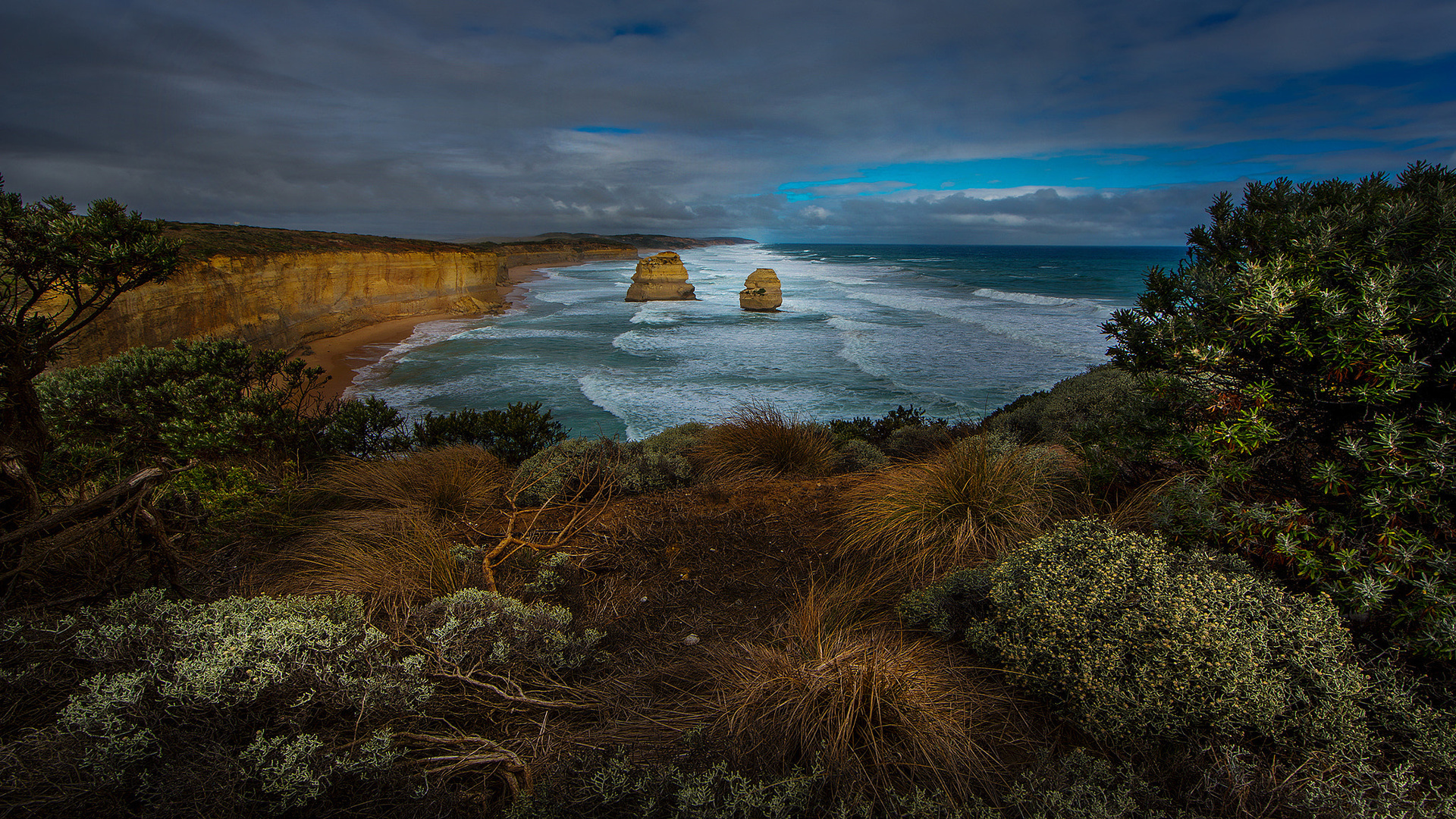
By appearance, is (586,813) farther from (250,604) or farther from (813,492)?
(813,492)

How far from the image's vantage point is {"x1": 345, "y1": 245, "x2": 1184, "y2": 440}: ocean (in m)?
16.1

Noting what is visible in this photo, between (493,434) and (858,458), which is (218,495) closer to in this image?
(493,434)

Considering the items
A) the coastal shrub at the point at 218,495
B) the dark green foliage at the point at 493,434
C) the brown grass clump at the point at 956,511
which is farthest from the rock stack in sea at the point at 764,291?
the coastal shrub at the point at 218,495

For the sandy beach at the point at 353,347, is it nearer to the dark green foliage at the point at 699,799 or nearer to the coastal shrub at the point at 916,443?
the coastal shrub at the point at 916,443

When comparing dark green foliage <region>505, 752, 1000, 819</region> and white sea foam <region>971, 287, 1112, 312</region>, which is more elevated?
white sea foam <region>971, 287, 1112, 312</region>

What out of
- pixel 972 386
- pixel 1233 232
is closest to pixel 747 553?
pixel 1233 232

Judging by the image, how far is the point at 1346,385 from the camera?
7.97 ft

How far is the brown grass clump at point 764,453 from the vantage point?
19.7 feet

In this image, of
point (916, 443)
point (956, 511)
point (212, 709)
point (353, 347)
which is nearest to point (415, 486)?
point (212, 709)

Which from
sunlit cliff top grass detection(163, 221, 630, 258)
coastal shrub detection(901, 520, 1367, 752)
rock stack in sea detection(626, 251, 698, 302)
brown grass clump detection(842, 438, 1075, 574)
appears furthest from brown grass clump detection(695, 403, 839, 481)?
rock stack in sea detection(626, 251, 698, 302)

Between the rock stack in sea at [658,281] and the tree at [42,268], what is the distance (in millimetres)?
41255

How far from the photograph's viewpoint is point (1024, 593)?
2.56 meters

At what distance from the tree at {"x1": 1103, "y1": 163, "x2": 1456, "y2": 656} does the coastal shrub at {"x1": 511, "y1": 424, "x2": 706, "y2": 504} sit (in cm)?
392

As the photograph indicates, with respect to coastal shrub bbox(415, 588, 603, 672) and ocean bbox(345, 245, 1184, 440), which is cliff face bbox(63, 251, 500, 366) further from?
coastal shrub bbox(415, 588, 603, 672)
